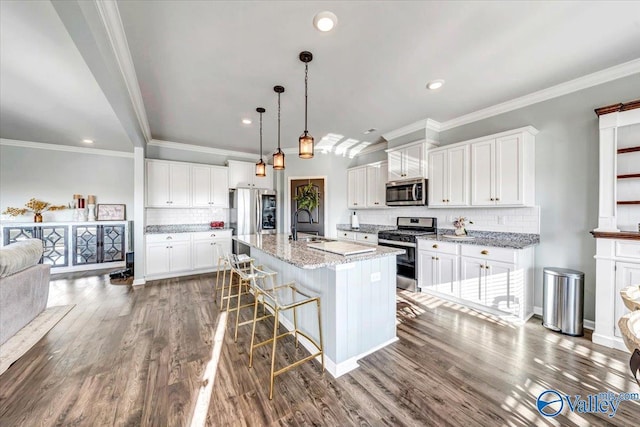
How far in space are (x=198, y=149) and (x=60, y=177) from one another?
292cm

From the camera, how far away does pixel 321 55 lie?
230cm

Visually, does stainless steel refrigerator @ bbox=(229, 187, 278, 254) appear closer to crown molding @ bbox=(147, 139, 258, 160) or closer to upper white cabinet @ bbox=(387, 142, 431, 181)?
crown molding @ bbox=(147, 139, 258, 160)

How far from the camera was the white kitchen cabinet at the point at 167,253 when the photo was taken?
4488mm

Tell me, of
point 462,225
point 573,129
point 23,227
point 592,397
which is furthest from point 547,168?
point 23,227

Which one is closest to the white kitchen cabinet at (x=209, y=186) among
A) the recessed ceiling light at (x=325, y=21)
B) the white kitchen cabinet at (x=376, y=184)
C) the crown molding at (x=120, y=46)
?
the crown molding at (x=120, y=46)

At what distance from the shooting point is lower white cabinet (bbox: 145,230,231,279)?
14.8ft

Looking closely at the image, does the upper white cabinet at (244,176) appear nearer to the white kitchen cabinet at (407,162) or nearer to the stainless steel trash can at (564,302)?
the white kitchen cabinet at (407,162)

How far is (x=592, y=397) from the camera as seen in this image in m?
1.72

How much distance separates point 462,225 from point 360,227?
2342mm

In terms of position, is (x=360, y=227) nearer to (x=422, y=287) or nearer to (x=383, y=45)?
(x=422, y=287)

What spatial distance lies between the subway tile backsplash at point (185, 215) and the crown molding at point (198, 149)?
1.30 m

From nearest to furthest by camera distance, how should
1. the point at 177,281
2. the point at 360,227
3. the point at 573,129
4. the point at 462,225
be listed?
1. the point at 573,129
2. the point at 462,225
3. the point at 177,281
4. the point at 360,227

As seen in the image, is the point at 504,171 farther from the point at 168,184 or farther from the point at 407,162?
the point at 168,184
